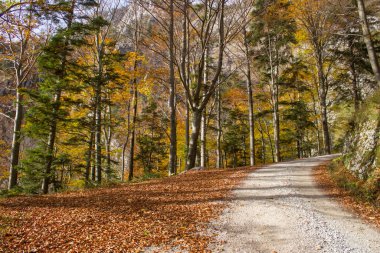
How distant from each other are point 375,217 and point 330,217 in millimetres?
1040

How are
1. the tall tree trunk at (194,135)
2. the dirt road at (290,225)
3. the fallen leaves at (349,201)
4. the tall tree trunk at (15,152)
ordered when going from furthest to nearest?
the tall tree trunk at (194,135) → the tall tree trunk at (15,152) → the fallen leaves at (349,201) → the dirt road at (290,225)

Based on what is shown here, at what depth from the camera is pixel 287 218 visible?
624 cm

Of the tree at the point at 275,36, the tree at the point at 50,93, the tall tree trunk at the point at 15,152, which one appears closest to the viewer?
the tree at the point at 50,93

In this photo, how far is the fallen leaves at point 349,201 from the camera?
6.34 m

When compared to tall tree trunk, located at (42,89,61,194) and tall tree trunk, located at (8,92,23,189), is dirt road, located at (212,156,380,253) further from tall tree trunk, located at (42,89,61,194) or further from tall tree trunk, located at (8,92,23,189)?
tall tree trunk, located at (8,92,23,189)

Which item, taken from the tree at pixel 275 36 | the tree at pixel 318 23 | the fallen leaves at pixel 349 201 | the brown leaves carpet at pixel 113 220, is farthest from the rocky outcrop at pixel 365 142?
the tree at pixel 275 36

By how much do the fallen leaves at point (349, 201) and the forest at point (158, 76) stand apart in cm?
86

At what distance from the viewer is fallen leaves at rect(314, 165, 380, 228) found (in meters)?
6.34

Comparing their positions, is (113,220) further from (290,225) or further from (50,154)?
(50,154)

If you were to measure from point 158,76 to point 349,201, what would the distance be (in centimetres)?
1516

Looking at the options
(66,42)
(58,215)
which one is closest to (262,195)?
(58,215)

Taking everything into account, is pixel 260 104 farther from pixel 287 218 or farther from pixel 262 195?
pixel 287 218

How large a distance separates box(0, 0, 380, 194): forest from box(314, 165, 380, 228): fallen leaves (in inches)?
33.7

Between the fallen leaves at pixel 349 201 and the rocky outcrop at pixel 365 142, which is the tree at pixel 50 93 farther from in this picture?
the rocky outcrop at pixel 365 142
